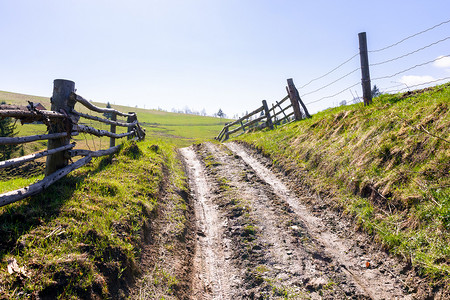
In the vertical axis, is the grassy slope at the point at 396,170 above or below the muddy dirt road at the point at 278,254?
above

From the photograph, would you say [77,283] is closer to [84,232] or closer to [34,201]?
[84,232]

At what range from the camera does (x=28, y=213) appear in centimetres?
355

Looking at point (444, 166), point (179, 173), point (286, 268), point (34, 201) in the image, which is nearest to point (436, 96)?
point (444, 166)

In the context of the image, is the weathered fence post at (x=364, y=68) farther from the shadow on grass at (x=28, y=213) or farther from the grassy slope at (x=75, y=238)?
the shadow on grass at (x=28, y=213)

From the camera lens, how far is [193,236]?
18.4 feet

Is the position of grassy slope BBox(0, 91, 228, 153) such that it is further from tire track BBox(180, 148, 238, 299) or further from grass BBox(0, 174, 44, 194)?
tire track BBox(180, 148, 238, 299)

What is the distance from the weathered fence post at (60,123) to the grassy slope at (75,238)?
0.36 metres

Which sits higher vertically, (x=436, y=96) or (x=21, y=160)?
(x=436, y=96)

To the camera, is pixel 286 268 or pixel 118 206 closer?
pixel 286 268

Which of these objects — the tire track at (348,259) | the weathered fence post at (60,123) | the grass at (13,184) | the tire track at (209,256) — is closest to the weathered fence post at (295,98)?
the tire track at (348,259)

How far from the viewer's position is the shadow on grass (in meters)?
3.09

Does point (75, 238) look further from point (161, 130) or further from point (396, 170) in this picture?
point (161, 130)

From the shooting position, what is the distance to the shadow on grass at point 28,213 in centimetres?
309

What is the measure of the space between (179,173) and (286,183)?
3.89 meters
